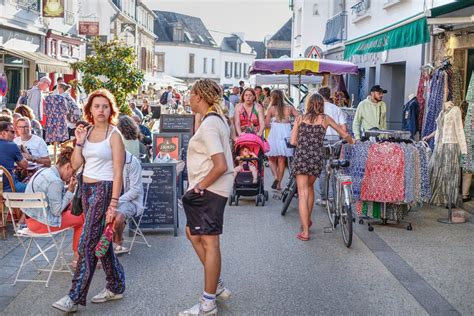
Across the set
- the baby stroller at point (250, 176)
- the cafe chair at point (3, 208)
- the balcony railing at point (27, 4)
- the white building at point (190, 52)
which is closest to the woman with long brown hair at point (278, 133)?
the baby stroller at point (250, 176)

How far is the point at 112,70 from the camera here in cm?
1608

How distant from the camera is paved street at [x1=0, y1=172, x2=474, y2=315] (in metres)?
6.09

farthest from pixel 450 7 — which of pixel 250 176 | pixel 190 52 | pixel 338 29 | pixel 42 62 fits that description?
pixel 190 52

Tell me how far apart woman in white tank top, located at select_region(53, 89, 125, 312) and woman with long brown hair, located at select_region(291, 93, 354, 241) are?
327 centimetres

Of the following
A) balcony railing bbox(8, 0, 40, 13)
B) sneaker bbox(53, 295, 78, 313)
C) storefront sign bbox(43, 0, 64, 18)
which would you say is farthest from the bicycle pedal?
storefront sign bbox(43, 0, 64, 18)

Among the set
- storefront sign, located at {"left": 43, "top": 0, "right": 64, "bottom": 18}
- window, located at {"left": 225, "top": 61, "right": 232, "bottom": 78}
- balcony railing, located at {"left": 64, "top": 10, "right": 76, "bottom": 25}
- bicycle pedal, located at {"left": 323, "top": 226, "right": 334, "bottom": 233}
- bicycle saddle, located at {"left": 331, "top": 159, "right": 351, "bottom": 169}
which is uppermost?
window, located at {"left": 225, "top": 61, "right": 232, "bottom": 78}

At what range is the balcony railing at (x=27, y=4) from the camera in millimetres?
26120

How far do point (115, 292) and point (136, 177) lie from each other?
5.40 ft

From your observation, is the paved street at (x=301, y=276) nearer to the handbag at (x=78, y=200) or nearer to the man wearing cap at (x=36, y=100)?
the handbag at (x=78, y=200)

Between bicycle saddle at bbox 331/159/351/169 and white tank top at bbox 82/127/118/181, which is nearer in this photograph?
white tank top at bbox 82/127/118/181

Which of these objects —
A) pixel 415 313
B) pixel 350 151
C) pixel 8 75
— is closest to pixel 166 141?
pixel 350 151

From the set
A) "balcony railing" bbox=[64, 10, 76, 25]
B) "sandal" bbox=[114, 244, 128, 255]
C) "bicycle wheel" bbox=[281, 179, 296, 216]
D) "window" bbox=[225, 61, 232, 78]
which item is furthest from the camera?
"window" bbox=[225, 61, 232, 78]

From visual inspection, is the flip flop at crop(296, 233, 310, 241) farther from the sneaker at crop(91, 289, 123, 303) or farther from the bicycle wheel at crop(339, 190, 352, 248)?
the sneaker at crop(91, 289, 123, 303)

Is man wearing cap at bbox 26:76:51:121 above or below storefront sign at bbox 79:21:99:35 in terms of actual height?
below
